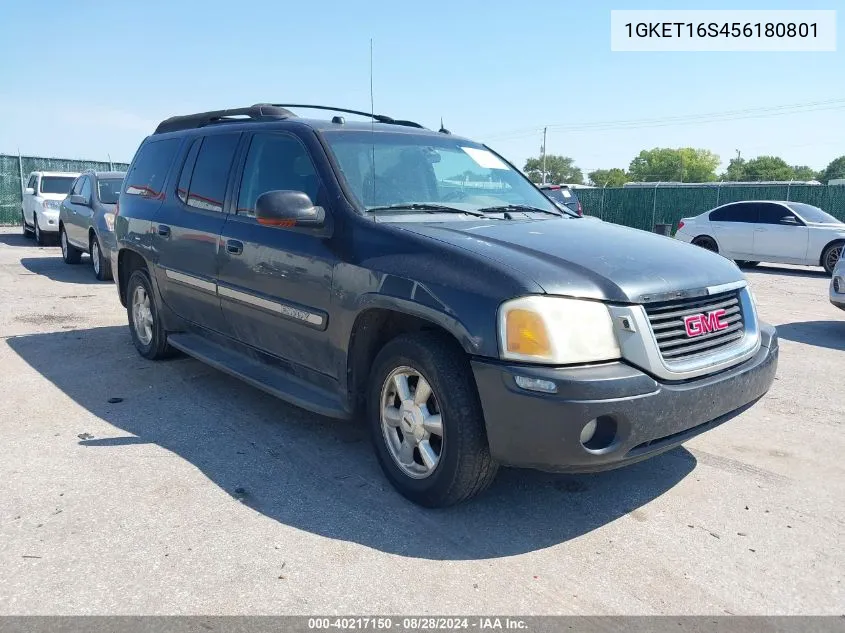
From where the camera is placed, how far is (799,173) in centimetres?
9244

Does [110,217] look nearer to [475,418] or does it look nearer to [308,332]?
[308,332]

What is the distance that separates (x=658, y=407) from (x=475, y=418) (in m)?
0.77

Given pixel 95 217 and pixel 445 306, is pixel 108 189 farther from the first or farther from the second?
pixel 445 306

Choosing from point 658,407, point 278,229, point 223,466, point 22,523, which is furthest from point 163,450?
point 658,407

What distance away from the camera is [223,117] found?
5.43 metres

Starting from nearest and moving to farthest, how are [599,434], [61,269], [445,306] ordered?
1. [599,434]
2. [445,306]
3. [61,269]

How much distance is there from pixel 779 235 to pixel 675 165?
391 ft

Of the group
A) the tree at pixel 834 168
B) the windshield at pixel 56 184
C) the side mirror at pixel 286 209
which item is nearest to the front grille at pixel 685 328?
the side mirror at pixel 286 209

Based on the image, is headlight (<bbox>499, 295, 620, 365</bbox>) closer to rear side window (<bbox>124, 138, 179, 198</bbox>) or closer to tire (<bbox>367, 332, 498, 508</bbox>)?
tire (<bbox>367, 332, 498, 508</bbox>)

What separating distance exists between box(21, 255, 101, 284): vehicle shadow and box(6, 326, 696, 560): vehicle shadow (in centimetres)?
651

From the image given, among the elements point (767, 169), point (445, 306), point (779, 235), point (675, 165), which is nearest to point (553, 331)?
point (445, 306)

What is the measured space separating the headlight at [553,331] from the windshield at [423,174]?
4.17 ft

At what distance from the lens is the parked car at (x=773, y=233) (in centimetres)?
1405

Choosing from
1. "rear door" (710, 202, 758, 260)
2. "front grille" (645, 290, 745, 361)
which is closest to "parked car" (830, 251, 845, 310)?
"front grille" (645, 290, 745, 361)
